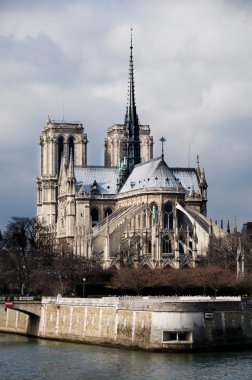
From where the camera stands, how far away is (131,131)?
151375mm

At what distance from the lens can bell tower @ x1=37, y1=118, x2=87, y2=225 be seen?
16138 cm

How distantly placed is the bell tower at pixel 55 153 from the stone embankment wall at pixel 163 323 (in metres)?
80.7

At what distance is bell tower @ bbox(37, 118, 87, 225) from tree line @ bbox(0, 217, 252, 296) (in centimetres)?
2454

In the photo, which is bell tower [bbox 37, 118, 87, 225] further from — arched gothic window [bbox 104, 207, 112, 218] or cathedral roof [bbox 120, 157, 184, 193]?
cathedral roof [bbox 120, 157, 184, 193]

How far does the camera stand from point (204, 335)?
71500 millimetres

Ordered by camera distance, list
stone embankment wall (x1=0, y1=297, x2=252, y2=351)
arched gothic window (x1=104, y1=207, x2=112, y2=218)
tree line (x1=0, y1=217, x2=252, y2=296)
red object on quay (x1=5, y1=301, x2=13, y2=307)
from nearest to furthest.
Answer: stone embankment wall (x1=0, y1=297, x2=252, y2=351) < red object on quay (x1=5, y1=301, x2=13, y2=307) < tree line (x1=0, y1=217, x2=252, y2=296) < arched gothic window (x1=104, y1=207, x2=112, y2=218)

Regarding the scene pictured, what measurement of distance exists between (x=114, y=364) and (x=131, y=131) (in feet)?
287

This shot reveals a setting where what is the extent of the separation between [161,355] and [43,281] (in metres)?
36.4

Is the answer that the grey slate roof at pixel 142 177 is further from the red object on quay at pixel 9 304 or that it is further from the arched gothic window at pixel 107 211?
the red object on quay at pixel 9 304

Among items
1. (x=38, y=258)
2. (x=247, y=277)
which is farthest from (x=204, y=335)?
(x=38, y=258)

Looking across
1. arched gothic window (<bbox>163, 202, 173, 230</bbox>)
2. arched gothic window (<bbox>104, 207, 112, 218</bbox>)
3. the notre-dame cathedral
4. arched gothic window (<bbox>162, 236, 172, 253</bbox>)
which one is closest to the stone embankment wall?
the notre-dame cathedral

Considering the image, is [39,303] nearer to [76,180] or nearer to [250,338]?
[250,338]

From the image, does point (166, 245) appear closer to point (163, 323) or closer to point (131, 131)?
point (131, 131)

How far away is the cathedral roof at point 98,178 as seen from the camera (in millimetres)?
148750
